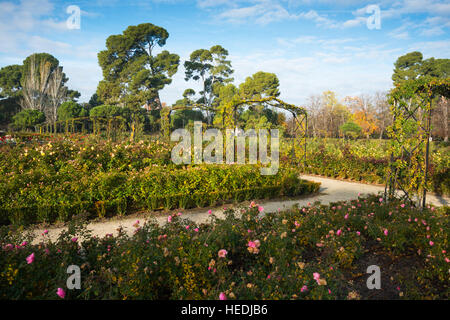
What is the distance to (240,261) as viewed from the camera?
8.80 feet

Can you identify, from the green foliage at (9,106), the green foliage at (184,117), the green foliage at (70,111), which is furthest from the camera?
the green foliage at (9,106)

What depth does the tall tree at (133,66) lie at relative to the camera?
26.4m

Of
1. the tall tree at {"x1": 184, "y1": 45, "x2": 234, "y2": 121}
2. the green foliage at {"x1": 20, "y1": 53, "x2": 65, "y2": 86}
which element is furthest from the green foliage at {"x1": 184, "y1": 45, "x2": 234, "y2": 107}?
the green foliage at {"x1": 20, "y1": 53, "x2": 65, "y2": 86}

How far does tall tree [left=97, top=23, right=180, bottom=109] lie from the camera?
26.4 m

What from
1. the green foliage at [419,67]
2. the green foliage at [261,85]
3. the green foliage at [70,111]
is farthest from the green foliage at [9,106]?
the green foliage at [419,67]

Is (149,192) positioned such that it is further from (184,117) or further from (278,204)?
(184,117)

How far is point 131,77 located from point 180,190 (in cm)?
2524

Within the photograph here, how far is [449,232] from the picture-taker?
2998 mm

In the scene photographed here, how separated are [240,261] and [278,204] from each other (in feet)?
11.2

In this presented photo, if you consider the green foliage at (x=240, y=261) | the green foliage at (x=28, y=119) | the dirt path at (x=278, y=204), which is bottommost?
the dirt path at (x=278, y=204)

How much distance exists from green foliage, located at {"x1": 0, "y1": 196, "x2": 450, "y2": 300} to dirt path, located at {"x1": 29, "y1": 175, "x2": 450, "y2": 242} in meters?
0.53

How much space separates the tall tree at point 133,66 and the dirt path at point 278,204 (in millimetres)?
22040

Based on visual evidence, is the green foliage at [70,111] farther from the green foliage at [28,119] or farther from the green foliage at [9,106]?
the green foliage at [9,106]

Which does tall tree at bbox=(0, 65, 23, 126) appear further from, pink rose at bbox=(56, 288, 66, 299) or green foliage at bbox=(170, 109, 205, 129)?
pink rose at bbox=(56, 288, 66, 299)
